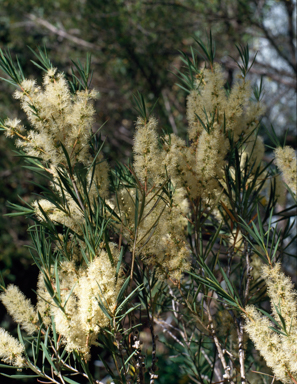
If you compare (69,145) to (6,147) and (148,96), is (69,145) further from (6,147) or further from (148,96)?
(6,147)

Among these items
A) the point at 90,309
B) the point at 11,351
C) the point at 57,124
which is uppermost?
the point at 57,124

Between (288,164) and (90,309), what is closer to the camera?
(90,309)

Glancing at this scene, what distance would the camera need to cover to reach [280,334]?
0.40 m

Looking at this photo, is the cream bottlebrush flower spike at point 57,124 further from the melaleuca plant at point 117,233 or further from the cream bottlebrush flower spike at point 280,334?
the cream bottlebrush flower spike at point 280,334

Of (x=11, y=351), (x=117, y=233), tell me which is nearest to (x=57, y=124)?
(x=117, y=233)

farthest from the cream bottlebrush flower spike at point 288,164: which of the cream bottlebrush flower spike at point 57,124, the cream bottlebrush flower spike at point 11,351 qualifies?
the cream bottlebrush flower spike at point 11,351

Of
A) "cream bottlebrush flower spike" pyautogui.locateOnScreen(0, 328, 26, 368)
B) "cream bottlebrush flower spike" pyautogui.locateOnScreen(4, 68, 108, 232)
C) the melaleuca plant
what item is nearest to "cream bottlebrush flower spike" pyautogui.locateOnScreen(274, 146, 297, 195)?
the melaleuca plant

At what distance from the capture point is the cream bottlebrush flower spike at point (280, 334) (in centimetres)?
38

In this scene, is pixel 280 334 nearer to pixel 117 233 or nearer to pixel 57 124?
pixel 117 233

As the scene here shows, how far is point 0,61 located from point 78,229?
0.24 metres

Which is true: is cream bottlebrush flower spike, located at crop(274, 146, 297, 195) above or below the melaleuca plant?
above

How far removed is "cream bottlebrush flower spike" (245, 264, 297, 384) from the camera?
38cm

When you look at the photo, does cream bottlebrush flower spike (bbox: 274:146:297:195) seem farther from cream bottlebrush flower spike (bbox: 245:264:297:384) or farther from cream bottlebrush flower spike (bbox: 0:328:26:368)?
cream bottlebrush flower spike (bbox: 0:328:26:368)

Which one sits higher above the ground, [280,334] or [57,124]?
[57,124]
